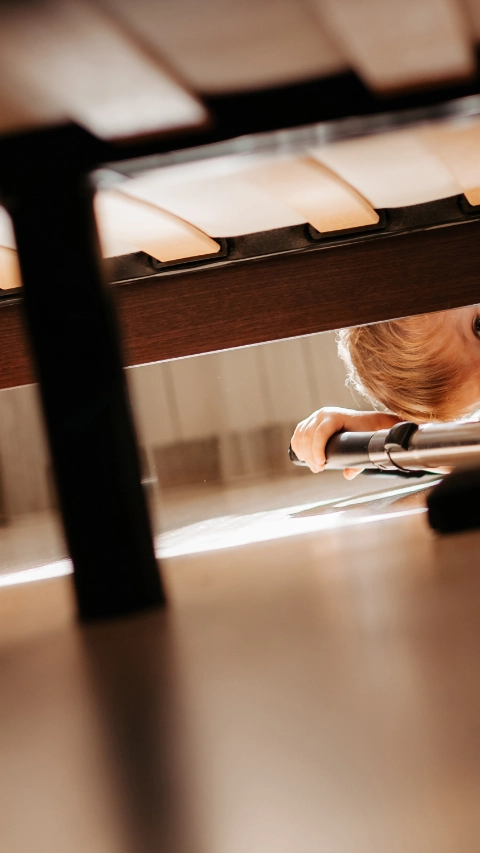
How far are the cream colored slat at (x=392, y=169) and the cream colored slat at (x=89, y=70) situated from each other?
149mm

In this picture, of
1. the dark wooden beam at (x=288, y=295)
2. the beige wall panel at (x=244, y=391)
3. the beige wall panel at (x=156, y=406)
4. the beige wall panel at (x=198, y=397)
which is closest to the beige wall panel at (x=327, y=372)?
the beige wall panel at (x=244, y=391)

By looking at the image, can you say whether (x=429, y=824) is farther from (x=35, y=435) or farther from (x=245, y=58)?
(x=35, y=435)

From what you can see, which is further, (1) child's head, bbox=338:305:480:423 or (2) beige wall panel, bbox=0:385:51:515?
(2) beige wall panel, bbox=0:385:51:515

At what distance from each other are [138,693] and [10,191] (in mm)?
121

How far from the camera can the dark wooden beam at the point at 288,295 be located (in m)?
0.56

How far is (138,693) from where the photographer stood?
165 millimetres

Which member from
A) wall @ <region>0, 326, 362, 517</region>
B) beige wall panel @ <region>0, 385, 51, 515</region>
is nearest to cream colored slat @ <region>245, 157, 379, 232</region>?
wall @ <region>0, 326, 362, 517</region>

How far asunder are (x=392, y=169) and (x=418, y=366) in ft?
1.88

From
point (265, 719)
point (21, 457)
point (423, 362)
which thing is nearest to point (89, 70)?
point (265, 719)

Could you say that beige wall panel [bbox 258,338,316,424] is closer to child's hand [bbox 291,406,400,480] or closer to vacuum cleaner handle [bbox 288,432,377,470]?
child's hand [bbox 291,406,400,480]

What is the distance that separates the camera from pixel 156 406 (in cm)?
319

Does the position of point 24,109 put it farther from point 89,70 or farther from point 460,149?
point 460,149

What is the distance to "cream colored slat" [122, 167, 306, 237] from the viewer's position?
42 cm

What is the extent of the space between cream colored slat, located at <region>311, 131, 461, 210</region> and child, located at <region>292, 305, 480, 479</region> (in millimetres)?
285
